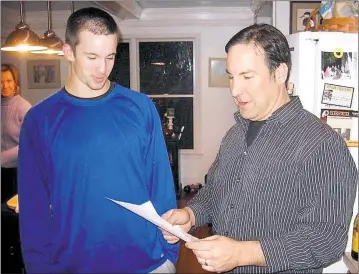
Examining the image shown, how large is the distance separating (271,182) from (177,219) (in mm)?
227

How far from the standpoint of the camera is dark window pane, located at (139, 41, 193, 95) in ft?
3.07

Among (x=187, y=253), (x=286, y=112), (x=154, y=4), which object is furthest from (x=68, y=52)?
(x=187, y=253)

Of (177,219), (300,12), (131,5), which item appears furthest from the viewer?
(300,12)

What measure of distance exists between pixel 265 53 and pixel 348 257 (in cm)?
68

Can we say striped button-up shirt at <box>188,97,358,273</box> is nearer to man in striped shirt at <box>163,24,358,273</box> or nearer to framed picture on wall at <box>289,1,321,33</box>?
man in striped shirt at <box>163,24,358,273</box>

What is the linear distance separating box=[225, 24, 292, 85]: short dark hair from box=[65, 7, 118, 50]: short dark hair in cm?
25

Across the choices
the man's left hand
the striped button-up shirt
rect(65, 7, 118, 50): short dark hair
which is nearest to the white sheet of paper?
the man's left hand

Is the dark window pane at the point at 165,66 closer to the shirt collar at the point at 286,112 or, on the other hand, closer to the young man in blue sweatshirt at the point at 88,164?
the young man in blue sweatshirt at the point at 88,164

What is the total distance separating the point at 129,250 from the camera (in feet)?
2.93

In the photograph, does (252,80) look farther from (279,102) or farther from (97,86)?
(97,86)

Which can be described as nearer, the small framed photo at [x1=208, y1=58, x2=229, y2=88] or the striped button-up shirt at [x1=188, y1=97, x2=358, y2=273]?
the striped button-up shirt at [x1=188, y1=97, x2=358, y2=273]

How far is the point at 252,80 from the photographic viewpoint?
776 millimetres

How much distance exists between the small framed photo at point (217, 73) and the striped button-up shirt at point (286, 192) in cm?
18

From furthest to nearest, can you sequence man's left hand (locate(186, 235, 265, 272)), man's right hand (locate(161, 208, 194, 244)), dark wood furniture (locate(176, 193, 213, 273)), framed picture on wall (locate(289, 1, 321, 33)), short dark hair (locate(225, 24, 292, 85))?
framed picture on wall (locate(289, 1, 321, 33)) < dark wood furniture (locate(176, 193, 213, 273)) < man's right hand (locate(161, 208, 194, 244)) < short dark hair (locate(225, 24, 292, 85)) < man's left hand (locate(186, 235, 265, 272))
